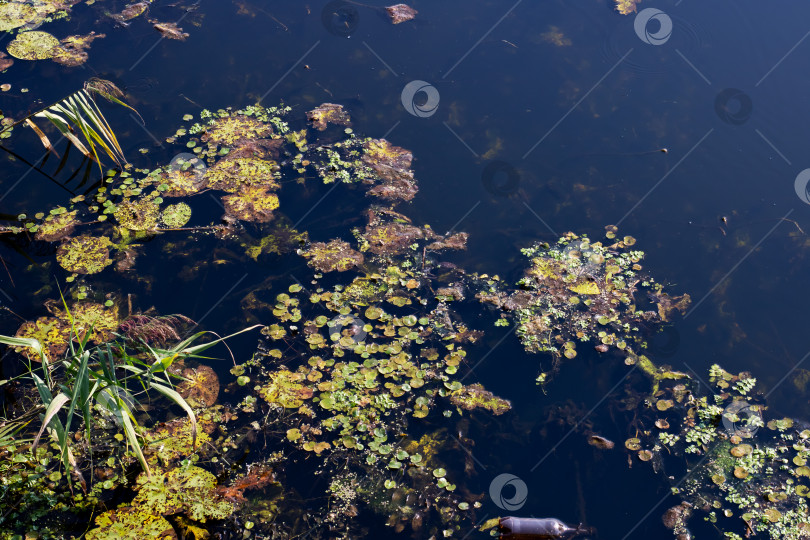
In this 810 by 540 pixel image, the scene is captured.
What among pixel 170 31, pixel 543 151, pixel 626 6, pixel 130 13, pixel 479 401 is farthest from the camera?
pixel 626 6

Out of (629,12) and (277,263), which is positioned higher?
(629,12)

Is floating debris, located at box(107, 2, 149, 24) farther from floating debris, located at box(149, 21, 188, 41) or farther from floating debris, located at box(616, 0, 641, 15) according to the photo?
floating debris, located at box(616, 0, 641, 15)

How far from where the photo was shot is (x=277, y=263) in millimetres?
4242

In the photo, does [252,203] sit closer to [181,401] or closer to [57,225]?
[57,225]

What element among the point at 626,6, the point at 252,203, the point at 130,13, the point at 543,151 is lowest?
the point at 130,13

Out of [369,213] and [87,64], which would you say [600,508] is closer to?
[369,213]

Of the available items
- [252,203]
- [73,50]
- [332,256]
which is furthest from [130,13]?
[332,256]

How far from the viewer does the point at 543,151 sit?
16.8 ft

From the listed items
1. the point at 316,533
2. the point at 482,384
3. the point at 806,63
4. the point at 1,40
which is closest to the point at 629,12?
the point at 806,63

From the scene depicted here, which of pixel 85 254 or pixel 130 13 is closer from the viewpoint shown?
pixel 85 254

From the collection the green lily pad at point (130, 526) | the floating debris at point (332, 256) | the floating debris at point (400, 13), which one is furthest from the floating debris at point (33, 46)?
the green lily pad at point (130, 526)

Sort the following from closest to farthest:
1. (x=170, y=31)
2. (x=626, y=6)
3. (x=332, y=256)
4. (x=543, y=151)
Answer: (x=332, y=256)
(x=543, y=151)
(x=170, y=31)
(x=626, y=6)

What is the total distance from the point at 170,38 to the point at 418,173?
3.15 m

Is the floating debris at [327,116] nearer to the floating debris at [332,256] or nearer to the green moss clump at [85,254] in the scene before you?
the floating debris at [332,256]
